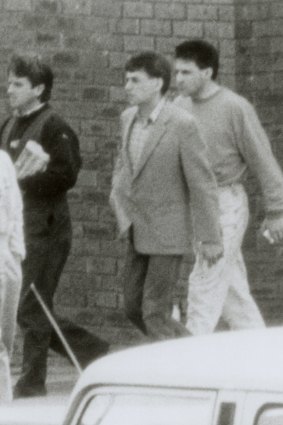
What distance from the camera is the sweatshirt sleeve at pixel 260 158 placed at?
9.64 metres

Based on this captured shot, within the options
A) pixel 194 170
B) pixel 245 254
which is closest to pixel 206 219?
pixel 194 170

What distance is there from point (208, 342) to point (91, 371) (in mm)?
285

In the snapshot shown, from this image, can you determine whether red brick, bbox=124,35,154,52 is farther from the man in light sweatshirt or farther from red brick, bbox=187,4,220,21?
the man in light sweatshirt

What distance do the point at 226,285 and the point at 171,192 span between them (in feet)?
3.14

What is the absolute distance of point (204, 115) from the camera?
977 cm

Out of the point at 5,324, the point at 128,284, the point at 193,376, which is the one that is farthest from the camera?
the point at 128,284

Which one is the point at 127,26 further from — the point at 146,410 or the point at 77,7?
the point at 146,410

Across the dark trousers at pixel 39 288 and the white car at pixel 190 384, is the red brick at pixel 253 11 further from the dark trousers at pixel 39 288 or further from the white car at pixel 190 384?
the white car at pixel 190 384

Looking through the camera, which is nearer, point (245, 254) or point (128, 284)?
point (128, 284)

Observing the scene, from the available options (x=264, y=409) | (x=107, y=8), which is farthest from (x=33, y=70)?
(x=264, y=409)

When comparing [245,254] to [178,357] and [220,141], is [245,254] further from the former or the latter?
[178,357]

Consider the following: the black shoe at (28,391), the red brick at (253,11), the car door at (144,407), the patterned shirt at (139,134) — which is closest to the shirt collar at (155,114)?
the patterned shirt at (139,134)

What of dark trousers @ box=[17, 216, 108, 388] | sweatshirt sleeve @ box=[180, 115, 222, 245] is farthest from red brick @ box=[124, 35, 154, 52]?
sweatshirt sleeve @ box=[180, 115, 222, 245]

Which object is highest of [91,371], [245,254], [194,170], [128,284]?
[91,371]
